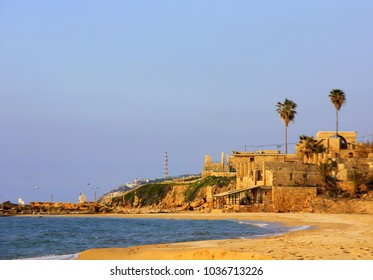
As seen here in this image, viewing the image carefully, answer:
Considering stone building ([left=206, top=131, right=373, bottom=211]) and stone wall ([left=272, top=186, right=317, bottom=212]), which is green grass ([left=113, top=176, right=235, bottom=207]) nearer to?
stone building ([left=206, top=131, right=373, bottom=211])

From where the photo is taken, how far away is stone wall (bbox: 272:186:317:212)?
177 feet

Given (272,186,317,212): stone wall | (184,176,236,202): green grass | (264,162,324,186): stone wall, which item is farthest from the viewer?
(184,176,236,202): green grass

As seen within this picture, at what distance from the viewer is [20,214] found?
8606 cm

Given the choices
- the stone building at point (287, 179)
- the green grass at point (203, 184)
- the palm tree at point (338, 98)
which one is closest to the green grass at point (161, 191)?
the green grass at point (203, 184)

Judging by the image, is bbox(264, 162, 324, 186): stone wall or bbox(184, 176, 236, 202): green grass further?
bbox(184, 176, 236, 202): green grass

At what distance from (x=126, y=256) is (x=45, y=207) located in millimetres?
70321

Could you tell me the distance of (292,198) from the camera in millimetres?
54062

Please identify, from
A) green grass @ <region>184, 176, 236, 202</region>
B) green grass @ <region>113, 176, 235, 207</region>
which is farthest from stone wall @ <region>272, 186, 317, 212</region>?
green grass @ <region>184, 176, 236, 202</region>

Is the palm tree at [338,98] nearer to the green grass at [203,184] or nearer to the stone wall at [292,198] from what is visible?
the green grass at [203,184]

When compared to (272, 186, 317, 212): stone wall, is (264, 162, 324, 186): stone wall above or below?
above

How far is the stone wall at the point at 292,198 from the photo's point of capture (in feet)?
177

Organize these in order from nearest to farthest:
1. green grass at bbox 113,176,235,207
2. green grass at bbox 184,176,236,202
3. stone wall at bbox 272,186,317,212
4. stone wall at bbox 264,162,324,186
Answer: stone wall at bbox 272,186,317,212 < stone wall at bbox 264,162,324,186 < green grass at bbox 184,176,236,202 < green grass at bbox 113,176,235,207
